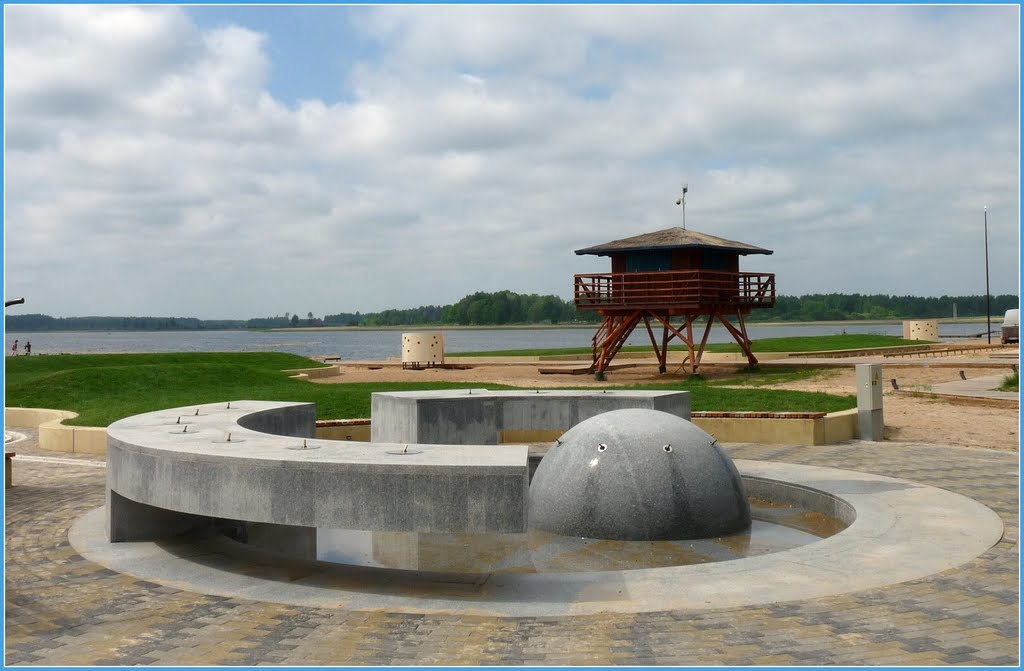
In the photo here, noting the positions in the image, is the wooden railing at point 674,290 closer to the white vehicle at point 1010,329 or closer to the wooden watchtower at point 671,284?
the wooden watchtower at point 671,284

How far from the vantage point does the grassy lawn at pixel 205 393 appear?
22062mm

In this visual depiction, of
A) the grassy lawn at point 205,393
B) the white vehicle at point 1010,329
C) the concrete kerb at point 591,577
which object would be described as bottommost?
the concrete kerb at point 591,577

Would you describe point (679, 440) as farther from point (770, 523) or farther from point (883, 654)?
point (883, 654)

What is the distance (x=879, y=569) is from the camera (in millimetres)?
8609

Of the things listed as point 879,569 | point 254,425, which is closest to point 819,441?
point 879,569

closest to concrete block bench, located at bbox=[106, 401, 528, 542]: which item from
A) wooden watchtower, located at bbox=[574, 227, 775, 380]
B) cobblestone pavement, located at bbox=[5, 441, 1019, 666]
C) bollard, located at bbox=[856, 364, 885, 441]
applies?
cobblestone pavement, located at bbox=[5, 441, 1019, 666]

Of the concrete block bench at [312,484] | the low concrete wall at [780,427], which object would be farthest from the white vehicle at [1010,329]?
the concrete block bench at [312,484]

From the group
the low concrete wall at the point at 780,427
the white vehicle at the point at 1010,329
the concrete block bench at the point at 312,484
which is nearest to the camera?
the concrete block bench at the point at 312,484

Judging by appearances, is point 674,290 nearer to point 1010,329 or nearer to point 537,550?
point 537,550

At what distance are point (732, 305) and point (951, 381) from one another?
945 cm

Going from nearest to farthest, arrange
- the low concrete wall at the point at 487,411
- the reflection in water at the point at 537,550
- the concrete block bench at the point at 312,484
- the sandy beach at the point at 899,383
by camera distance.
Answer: the concrete block bench at the point at 312,484 → the reflection in water at the point at 537,550 → the low concrete wall at the point at 487,411 → the sandy beach at the point at 899,383

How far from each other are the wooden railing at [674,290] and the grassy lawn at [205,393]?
157 inches

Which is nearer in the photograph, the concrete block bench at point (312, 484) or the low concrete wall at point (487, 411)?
the concrete block bench at point (312, 484)

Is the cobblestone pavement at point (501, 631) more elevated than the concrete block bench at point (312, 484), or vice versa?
the concrete block bench at point (312, 484)
